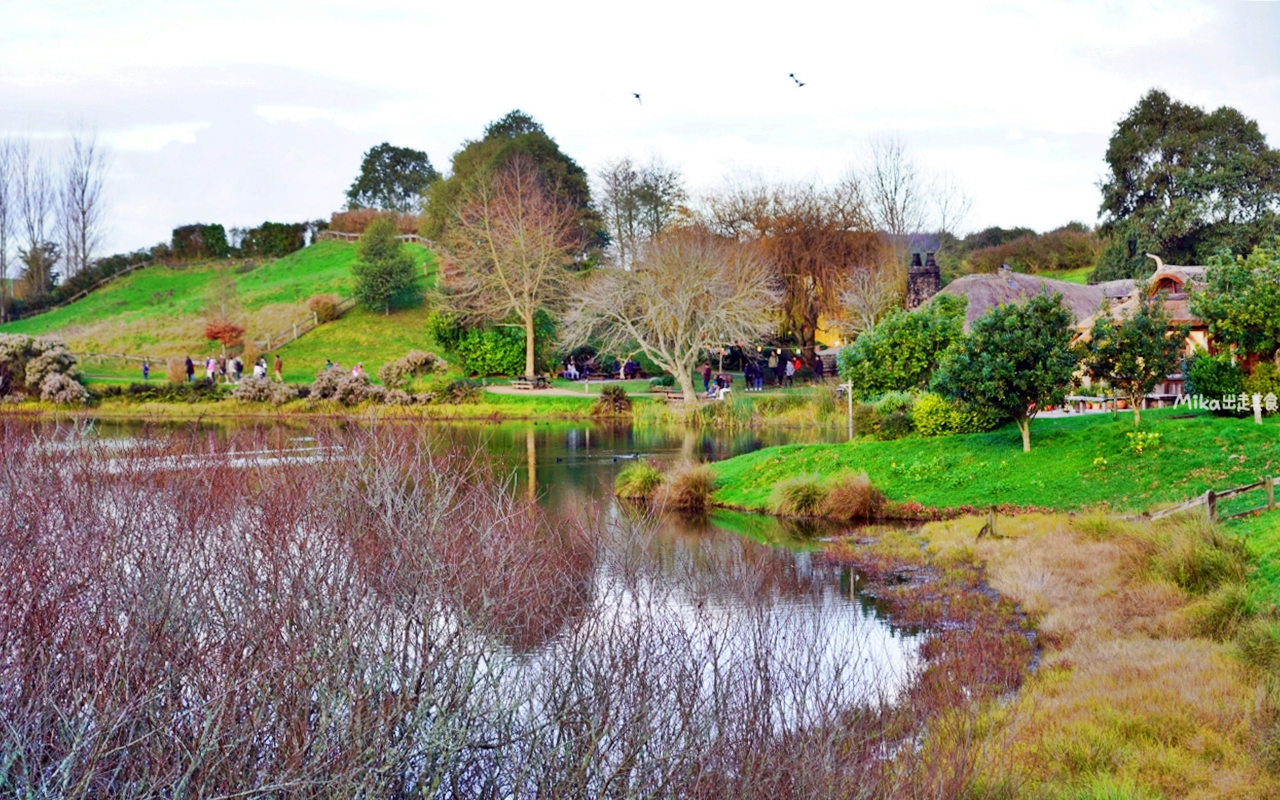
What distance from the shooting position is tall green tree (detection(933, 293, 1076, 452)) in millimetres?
22719

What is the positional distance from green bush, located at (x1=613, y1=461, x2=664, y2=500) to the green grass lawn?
55.0 inches

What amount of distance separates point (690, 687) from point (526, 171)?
5427 centimetres

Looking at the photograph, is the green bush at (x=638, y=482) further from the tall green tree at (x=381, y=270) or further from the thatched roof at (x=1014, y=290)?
the tall green tree at (x=381, y=270)

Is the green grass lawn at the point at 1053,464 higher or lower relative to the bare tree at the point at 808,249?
lower

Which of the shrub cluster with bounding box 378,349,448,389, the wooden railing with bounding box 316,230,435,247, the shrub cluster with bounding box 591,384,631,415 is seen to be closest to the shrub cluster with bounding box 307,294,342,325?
the wooden railing with bounding box 316,230,435,247

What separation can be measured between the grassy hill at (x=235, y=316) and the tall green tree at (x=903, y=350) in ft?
97.0

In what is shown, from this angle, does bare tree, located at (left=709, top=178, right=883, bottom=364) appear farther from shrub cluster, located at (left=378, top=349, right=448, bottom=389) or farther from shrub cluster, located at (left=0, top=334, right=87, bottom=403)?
shrub cluster, located at (left=0, top=334, right=87, bottom=403)

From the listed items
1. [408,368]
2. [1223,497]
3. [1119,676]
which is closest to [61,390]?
[408,368]

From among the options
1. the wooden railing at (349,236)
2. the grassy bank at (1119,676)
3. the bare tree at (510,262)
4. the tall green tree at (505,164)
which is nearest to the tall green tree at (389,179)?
the wooden railing at (349,236)

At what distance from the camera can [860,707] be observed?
8.88 meters

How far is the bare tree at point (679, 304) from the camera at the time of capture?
1693 inches

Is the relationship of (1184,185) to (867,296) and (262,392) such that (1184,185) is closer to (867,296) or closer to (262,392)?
(867,296)

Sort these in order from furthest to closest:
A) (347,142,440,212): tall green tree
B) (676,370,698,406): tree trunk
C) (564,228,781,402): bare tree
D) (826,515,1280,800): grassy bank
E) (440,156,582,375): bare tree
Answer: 1. (347,142,440,212): tall green tree
2. (440,156,582,375): bare tree
3. (564,228,781,402): bare tree
4. (676,370,698,406): tree trunk
5. (826,515,1280,800): grassy bank

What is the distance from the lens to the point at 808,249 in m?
53.3
